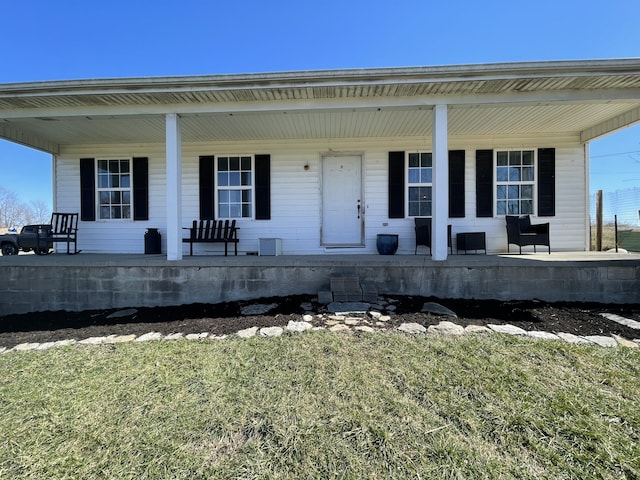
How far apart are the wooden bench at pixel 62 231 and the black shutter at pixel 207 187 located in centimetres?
256

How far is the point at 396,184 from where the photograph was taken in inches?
243

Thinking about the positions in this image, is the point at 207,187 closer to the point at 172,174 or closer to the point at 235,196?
the point at 235,196

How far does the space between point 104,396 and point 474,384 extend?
8.24 ft

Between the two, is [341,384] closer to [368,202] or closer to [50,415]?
[50,415]

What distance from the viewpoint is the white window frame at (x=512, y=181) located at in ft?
20.1

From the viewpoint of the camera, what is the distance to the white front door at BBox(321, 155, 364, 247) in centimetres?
629

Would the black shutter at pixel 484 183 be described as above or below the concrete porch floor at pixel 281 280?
above

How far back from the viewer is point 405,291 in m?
4.30

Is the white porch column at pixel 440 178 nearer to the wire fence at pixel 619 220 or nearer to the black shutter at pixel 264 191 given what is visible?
the black shutter at pixel 264 191

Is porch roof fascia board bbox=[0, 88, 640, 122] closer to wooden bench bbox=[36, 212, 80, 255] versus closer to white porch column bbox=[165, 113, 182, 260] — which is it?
white porch column bbox=[165, 113, 182, 260]

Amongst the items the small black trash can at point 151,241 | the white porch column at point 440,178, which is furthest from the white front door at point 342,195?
the small black trash can at point 151,241

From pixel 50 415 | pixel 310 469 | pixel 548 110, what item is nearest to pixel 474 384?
pixel 310 469

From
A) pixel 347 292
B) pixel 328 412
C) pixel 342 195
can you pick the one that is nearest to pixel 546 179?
pixel 342 195

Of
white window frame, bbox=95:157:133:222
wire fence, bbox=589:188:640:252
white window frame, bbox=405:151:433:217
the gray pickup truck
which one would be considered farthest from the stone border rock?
the gray pickup truck
